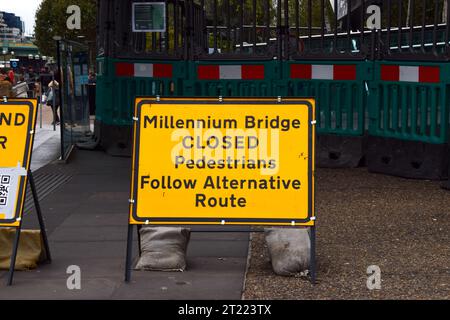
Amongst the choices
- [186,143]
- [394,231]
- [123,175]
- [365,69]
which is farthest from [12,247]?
[365,69]

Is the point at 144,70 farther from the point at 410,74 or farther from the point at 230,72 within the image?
the point at 410,74

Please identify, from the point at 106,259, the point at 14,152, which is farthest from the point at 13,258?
the point at 106,259

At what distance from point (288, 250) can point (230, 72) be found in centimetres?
730

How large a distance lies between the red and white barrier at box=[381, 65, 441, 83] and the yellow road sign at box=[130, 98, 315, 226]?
512 centimetres

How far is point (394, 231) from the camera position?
29.9ft

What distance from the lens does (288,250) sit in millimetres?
7426

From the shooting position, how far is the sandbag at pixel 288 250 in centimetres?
732

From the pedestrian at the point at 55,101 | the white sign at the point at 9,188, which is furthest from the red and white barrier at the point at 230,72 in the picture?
the pedestrian at the point at 55,101

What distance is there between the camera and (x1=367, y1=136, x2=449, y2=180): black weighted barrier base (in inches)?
475

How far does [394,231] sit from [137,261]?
2.53m

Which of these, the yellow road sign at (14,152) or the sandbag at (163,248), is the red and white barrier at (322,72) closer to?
the sandbag at (163,248)

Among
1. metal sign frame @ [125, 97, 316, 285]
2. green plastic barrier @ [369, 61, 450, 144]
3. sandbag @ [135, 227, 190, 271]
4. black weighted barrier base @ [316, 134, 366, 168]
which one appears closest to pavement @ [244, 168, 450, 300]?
metal sign frame @ [125, 97, 316, 285]

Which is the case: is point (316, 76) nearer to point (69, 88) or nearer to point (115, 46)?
point (115, 46)
